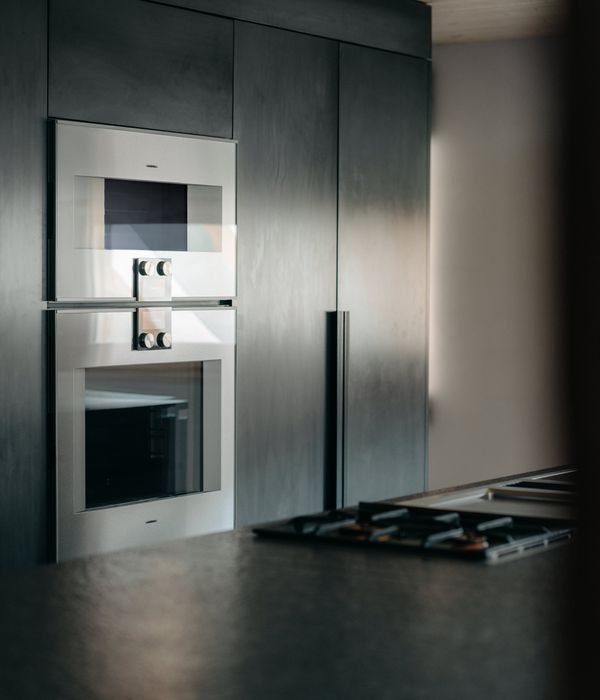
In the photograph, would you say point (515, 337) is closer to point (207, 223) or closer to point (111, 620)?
point (207, 223)

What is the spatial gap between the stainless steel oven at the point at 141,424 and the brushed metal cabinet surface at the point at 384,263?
595 millimetres

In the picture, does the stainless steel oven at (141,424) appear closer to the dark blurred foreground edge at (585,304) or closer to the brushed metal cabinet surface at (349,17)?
the brushed metal cabinet surface at (349,17)

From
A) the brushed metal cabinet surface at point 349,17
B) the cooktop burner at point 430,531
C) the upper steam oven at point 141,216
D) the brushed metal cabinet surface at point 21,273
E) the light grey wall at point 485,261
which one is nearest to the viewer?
A: the cooktop burner at point 430,531

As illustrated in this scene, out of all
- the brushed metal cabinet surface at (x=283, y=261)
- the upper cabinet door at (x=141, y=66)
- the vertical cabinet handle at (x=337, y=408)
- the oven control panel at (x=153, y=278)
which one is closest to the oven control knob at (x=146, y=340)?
the oven control panel at (x=153, y=278)

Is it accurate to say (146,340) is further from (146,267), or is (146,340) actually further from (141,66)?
(141,66)

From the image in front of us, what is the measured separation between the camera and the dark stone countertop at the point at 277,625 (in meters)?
0.83

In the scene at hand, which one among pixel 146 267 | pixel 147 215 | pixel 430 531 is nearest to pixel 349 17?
pixel 147 215

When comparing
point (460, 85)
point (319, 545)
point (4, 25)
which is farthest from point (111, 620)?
point (460, 85)

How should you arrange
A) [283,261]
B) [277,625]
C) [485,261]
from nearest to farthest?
[277,625], [283,261], [485,261]

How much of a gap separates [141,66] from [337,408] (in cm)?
135

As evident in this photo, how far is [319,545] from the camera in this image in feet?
4.52

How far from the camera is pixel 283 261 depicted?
3.20m

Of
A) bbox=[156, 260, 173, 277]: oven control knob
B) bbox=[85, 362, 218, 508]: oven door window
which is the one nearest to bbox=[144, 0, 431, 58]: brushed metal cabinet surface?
bbox=[156, 260, 173, 277]: oven control knob

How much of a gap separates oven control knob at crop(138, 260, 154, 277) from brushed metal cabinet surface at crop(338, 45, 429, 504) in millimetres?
833
